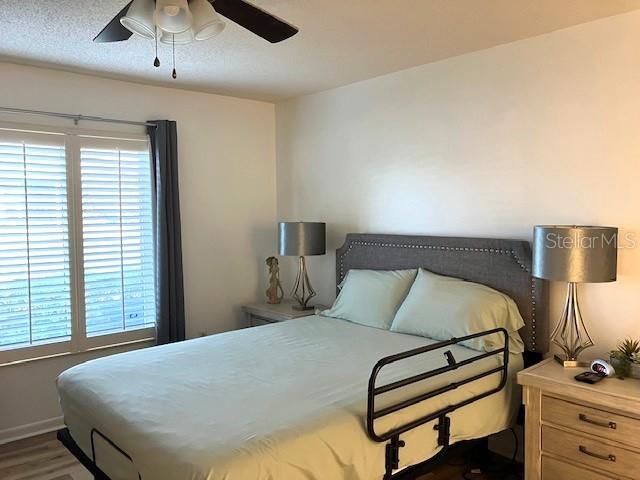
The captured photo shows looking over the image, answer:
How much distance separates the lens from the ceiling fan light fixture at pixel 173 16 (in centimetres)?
181

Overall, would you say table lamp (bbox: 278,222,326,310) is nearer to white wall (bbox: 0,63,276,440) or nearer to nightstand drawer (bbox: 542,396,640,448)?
white wall (bbox: 0,63,276,440)

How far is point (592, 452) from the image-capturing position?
90.4 inches

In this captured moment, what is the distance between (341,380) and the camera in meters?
2.36

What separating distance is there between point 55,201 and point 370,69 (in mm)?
2429

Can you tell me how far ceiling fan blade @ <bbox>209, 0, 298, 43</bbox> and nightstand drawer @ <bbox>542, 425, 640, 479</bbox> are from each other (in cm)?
220

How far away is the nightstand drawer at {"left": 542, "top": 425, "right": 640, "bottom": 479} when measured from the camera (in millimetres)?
2189

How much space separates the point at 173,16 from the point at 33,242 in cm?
235

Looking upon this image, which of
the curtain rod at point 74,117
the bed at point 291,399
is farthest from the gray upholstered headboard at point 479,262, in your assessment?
the curtain rod at point 74,117

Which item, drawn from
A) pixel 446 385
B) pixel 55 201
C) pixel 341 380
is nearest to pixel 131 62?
pixel 55 201

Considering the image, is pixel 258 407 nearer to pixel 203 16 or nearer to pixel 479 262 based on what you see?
pixel 203 16

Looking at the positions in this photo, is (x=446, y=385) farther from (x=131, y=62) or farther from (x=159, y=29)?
(x=131, y=62)

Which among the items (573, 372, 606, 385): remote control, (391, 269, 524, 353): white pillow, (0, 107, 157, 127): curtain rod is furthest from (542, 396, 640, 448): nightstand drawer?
(0, 107, 157, 127): curtain rod

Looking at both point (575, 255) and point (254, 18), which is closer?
point (254, 18)

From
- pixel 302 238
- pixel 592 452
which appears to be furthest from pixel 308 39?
pixel 592 452
